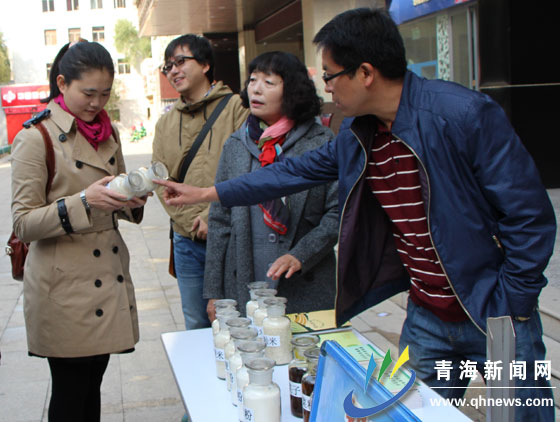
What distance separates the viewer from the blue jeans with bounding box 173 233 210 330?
344 cm

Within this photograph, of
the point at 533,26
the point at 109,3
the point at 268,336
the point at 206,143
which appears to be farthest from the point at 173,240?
the point at 109,3

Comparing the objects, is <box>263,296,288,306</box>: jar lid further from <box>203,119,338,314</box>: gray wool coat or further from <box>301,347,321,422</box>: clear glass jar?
<box>203,119,338,314</box>: gray wool coat

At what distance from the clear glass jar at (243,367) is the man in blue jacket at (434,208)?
0.56 m

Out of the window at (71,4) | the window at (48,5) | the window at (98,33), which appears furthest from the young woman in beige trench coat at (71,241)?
the window at (48,5)

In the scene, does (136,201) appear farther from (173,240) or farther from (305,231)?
(173,240)

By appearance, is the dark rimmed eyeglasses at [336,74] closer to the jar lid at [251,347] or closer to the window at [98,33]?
the jar lid at [251,347]

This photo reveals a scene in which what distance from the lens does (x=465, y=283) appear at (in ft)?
6.29

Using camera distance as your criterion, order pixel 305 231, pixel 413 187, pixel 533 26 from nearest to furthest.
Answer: pixel 413 187
pixel 305 231
pixel 533 26

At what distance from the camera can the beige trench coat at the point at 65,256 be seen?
94.0 inches

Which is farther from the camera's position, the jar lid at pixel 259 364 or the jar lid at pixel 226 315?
the jar lid at pixel 226 315

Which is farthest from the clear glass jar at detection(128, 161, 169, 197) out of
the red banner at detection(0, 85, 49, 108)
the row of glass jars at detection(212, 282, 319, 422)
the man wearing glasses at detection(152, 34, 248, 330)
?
the red banner at detection(0, 85, 49, 108)

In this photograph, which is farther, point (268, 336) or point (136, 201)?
point (136, 201)

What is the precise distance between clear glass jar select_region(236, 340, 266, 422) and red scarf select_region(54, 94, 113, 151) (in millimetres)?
1292

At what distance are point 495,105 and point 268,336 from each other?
985mm
